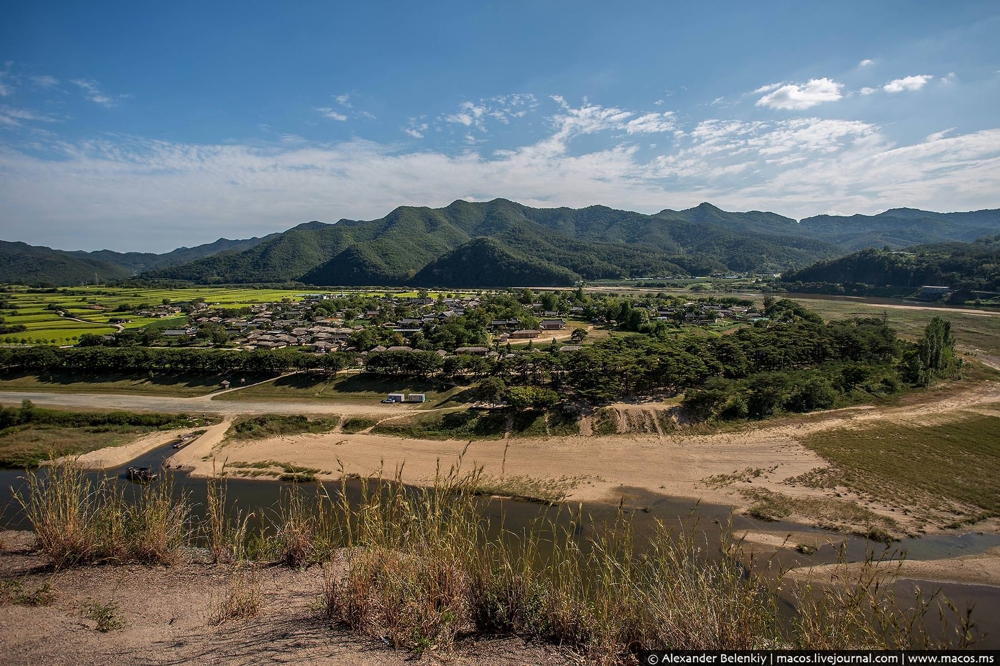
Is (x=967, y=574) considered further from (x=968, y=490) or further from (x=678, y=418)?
(x=678, y=418)

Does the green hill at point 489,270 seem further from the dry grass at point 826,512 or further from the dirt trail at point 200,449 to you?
the dry grass at point 826,512

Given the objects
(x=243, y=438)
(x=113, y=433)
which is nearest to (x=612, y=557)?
(x=243, y=438)

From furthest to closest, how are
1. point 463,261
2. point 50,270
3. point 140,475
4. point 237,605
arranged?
point 50,270
point 463,261
point 140,475
point 237,605

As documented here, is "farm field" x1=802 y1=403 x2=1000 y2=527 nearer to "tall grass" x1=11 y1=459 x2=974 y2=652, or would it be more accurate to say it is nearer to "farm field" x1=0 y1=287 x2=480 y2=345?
"tall grass" x1=11 y1=459 x2=974 y2=652

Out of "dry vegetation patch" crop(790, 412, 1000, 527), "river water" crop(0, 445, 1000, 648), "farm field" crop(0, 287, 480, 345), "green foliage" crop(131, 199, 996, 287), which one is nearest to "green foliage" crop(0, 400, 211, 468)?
"river water" crop(0, 445, 1000, 648)

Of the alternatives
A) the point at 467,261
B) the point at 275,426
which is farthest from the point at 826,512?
the point at 467,261

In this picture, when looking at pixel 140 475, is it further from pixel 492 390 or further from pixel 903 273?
pixel 903 273
